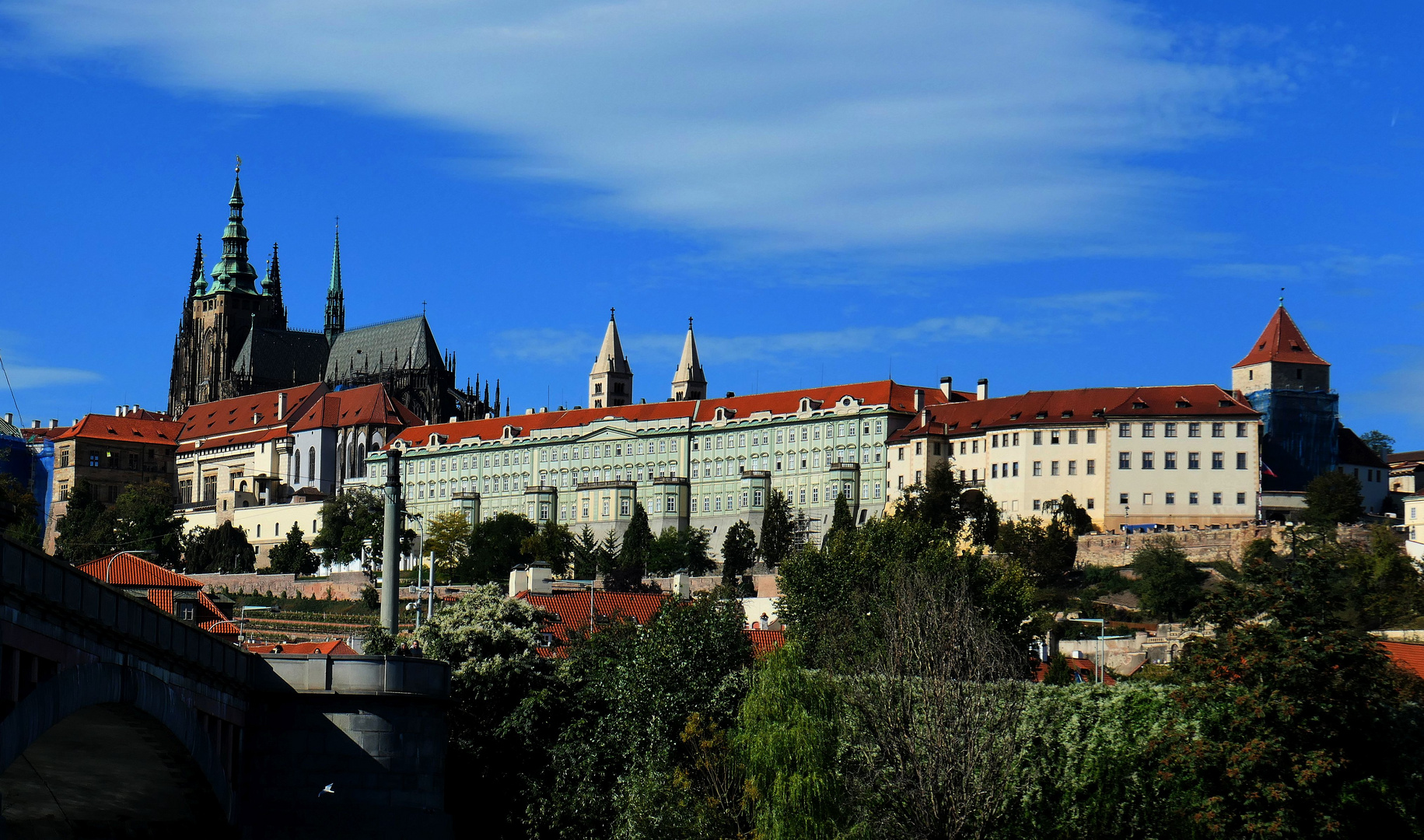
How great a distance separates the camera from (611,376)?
187 m

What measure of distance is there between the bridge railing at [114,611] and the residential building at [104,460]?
161 metres

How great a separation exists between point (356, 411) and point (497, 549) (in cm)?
4678

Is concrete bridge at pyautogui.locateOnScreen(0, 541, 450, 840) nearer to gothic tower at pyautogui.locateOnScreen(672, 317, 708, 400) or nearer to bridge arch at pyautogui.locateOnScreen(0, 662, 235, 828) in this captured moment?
bridge arch at pyautogui.locateOnScreen(0, 662, 235, 828)

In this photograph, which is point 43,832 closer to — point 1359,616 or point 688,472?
point 1359,616

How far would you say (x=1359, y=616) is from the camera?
85.1 m

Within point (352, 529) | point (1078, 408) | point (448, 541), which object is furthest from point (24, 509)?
point (1078, 408)

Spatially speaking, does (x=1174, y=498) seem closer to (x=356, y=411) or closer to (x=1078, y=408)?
(x=1078, y=408)

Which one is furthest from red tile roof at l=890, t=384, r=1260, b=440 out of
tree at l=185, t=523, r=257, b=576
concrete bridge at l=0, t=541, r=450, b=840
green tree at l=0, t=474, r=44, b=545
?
concrete bridge at l=0, t=541, r=450, b=840

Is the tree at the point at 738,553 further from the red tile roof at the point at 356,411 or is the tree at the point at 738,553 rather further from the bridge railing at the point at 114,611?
the bridge railing at the point at 114,611

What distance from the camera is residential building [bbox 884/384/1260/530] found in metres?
132

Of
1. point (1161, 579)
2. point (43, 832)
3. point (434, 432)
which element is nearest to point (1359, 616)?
point (1161, 579)

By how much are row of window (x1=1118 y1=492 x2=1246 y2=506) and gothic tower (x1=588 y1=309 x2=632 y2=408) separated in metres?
63.7

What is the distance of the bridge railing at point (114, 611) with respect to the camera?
25.8 m

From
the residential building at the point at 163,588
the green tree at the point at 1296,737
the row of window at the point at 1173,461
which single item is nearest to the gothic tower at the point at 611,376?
the row of window at the point at 1173,461
